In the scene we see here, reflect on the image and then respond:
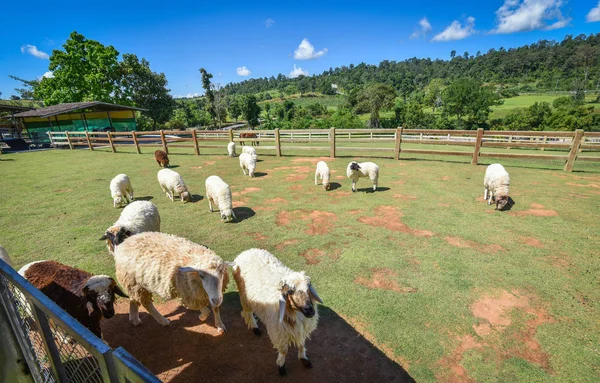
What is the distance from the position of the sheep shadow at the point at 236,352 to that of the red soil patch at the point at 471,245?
344cm

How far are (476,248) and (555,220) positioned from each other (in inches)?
115

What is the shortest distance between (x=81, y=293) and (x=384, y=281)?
455cm

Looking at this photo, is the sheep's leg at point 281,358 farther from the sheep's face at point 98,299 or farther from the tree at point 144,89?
the tree at point 144,89

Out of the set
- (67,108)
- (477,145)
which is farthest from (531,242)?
(67,108)

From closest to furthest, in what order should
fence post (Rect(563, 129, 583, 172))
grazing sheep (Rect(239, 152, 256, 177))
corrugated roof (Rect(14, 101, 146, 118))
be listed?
fence post (Rect(563, 129, 583, 172)) → grazing sheep (Rect(239, 152, 256, 177)) → corrugated roof (Rect(14, 101, 146, 118))

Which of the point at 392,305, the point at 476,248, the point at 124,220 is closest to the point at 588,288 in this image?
the point at 476,248

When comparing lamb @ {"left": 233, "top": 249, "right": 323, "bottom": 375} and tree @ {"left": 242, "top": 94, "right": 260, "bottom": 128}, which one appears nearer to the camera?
lamb @ {"left": 233, "top": 249, "right": 323, "bottom": 375}

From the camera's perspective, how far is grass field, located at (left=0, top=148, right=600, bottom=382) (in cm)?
337

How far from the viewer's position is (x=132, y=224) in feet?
16.4

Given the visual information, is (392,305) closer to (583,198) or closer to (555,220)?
(555,220)

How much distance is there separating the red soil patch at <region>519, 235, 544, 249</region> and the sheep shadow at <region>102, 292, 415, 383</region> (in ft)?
15.0

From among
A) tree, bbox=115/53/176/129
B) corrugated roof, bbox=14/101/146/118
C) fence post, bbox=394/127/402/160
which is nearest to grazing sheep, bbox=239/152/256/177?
fence post, bbox=394/127/402/160

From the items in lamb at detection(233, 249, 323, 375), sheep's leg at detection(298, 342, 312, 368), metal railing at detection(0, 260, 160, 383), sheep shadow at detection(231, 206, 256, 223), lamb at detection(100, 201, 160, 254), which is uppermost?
metal railing at detection(0, 260, 160, 383)

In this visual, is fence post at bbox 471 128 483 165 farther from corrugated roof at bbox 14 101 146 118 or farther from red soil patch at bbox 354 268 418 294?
corrugated roof at bbox 14 101 146 118
